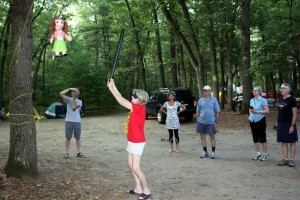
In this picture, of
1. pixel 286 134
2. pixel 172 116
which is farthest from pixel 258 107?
pixel 172 116

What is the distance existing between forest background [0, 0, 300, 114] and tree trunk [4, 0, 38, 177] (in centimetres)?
641

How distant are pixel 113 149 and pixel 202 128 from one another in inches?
123

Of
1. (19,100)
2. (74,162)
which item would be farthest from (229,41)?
(19,100)

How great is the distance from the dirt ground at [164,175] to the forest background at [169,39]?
16.4ft

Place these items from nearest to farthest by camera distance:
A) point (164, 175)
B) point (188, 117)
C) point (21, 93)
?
point (21, 93) < point (164, 175) < point (188, 117)

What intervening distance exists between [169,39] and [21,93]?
22351 mm

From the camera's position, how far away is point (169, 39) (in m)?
27.5

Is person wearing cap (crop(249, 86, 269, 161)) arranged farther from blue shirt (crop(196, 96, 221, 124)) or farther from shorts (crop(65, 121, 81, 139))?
shorts (crop(65, 121, 81, 139))

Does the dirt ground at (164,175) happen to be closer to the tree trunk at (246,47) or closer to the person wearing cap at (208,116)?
the person wearing cap at (208,116)

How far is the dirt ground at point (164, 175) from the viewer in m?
5.77

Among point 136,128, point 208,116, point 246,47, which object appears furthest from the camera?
point 246,47

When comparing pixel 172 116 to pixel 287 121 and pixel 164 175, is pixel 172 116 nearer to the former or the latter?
pixel 164 175

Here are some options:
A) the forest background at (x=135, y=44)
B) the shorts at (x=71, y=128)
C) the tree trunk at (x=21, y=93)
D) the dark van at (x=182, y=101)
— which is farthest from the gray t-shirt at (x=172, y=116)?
the dark van at (x=182, y=101)

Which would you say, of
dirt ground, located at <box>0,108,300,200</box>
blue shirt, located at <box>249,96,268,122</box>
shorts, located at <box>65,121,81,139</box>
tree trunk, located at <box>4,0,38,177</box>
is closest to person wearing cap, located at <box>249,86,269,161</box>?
blue shirt, located at <box>249,96,268,122</box>
